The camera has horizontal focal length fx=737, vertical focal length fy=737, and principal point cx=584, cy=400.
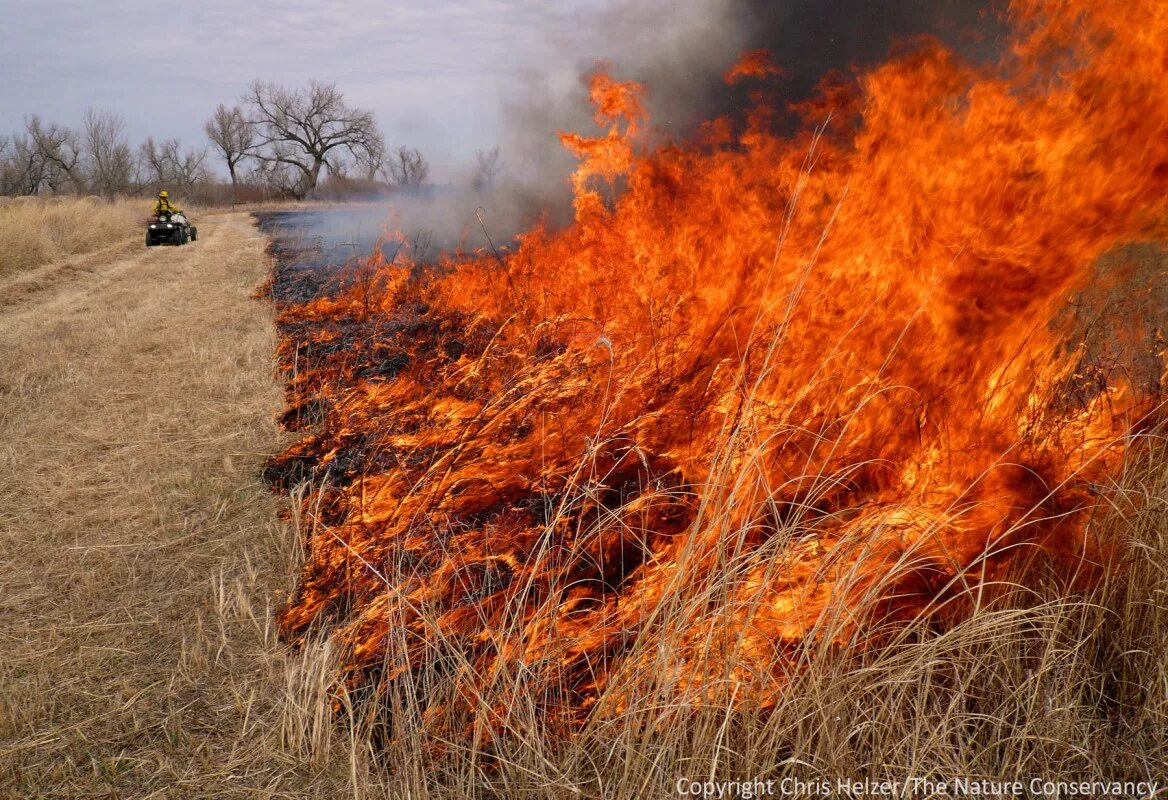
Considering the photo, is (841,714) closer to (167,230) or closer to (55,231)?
(55,231)

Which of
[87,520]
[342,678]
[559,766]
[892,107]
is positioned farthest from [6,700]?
[892,107]

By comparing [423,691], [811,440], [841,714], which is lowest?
[423,691]

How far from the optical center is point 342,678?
2863mm

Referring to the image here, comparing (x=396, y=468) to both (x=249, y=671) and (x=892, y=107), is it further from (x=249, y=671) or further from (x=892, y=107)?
(x=892, y=107)

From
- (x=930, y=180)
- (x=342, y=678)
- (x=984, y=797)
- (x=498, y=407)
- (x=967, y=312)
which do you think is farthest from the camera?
(x=498, y=407)

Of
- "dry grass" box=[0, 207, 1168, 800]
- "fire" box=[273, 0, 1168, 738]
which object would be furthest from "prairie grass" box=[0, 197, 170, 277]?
"fire" box=[273, 0, 1168, 738]

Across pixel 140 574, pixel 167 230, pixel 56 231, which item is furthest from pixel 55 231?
pixel 140 574

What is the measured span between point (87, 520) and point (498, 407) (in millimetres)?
2526

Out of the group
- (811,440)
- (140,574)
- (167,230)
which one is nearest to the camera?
(811,440)

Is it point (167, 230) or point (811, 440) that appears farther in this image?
point (167, 230)

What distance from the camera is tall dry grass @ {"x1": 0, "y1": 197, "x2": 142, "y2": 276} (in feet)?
46.7

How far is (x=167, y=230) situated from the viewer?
20375 mm

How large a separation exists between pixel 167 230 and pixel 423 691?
21.5 metres

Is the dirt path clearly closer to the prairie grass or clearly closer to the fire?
the fire
